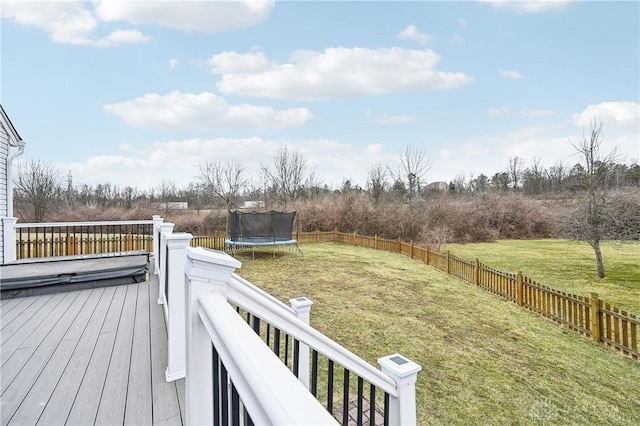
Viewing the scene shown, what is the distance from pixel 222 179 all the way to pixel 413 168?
1300 cm

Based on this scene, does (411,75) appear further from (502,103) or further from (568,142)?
(568,142)

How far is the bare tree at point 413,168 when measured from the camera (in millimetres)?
20250

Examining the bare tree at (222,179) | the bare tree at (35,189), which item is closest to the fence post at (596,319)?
the bare tree at (222,179)

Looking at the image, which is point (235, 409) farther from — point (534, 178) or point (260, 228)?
point (534, 178)

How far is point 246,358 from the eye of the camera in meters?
0.58

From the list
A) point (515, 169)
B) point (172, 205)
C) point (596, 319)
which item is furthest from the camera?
point (515, 169)

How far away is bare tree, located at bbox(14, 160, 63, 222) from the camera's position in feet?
53.6

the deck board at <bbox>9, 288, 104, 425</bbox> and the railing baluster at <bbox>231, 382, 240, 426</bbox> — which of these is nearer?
the railing baluster at <bbox>231, 382, 240, 426</bbox>

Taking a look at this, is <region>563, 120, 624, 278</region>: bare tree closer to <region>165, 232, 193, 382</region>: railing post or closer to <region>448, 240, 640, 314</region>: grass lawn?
<region>448, 240, 640, 314</region>: grass lawn

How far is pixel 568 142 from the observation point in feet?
35.1

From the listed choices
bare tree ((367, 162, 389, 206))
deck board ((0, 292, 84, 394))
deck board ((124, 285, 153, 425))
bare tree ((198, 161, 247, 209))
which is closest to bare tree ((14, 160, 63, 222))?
bare tree ((198, 161, 247, 209))

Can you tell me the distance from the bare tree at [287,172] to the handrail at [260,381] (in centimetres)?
2254

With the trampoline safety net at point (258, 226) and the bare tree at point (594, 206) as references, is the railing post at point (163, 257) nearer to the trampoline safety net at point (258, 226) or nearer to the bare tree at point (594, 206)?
the trampoline safety net at point (258, 226)

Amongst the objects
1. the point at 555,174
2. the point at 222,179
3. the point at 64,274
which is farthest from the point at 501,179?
the point at 64,274
